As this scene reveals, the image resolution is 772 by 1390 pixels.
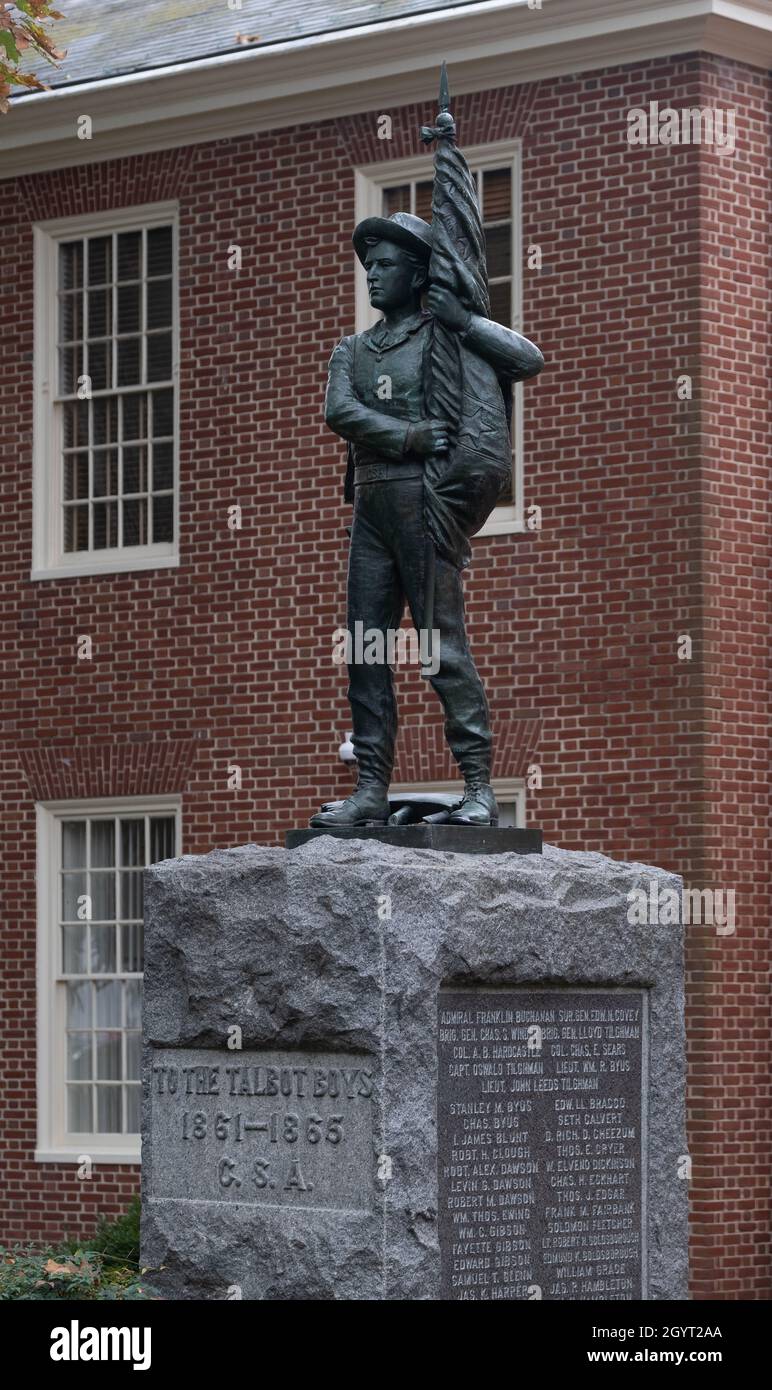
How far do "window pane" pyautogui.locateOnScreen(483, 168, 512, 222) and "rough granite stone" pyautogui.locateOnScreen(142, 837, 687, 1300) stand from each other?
24.0ft

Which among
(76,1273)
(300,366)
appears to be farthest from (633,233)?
(76,1273)

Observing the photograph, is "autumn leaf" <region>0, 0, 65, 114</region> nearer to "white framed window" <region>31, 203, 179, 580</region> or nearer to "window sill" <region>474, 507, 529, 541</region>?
"window sill" <region>474, 507, 529, 541</region>

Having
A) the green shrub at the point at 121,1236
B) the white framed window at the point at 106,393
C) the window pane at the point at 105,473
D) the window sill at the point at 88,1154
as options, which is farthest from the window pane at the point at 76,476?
the green shrub at the point at 121,1236

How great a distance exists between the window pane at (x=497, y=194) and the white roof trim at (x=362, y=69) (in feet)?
1.73

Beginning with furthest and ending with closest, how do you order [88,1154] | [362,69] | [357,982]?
[88,1154] → [362,69] → [357,982]

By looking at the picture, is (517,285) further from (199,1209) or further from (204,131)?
(199,1209)

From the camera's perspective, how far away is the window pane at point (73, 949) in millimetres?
16672

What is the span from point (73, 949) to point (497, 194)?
556 centimetres

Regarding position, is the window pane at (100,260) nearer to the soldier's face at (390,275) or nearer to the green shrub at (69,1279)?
the soldier's face at (390,275)

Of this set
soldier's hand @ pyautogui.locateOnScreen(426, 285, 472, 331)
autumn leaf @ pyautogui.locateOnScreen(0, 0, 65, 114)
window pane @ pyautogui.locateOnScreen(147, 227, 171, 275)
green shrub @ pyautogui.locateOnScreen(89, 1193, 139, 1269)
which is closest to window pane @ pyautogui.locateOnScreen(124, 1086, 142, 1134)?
green shrub @ pyautogui.locateOnScreen(89, 1193, 139, 1269)

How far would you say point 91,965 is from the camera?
16609mm

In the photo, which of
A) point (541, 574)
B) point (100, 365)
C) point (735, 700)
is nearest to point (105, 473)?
point (100, 365)

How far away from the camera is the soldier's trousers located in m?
8.51

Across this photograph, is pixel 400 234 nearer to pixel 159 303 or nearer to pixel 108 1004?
pixel 159 303
